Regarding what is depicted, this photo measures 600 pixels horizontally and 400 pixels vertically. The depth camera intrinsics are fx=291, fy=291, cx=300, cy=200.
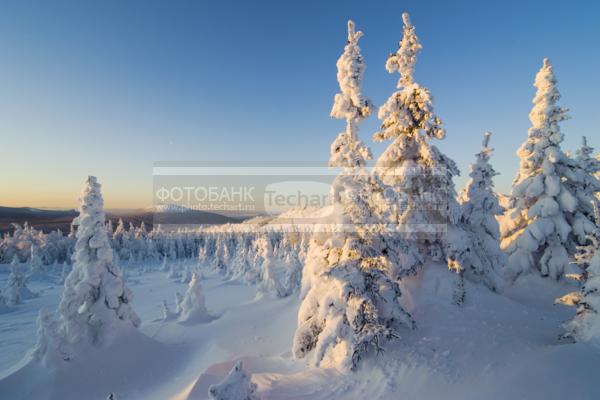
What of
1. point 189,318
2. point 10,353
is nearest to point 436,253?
point 189,318

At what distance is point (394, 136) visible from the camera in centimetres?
1195

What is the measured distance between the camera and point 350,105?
10.4m

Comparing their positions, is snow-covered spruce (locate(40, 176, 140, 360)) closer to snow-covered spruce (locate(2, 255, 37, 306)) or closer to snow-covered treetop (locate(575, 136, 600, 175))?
snow-covered treetop (locate(575, 136, 600, 175))

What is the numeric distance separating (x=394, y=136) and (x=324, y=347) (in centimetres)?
835

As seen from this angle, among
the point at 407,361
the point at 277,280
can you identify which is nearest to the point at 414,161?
the point at 407,361

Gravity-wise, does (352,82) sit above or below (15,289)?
above

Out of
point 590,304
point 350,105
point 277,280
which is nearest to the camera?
point 590,304

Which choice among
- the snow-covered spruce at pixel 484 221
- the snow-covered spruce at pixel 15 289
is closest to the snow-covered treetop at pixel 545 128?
the snow-covered spruce at pixel 484 221

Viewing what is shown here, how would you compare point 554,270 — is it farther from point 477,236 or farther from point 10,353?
point 10,353

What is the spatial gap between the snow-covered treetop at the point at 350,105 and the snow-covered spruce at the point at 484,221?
7567 mm

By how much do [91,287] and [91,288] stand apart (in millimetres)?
63

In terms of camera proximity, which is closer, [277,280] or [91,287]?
[91,287]

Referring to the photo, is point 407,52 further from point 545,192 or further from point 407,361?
point 545,192

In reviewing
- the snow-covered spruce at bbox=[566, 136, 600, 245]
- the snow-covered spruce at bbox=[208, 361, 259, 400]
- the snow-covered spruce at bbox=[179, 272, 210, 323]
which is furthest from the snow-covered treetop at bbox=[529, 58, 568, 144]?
the snow-covered spruce at bbox=[179, 272, 210, 323]
